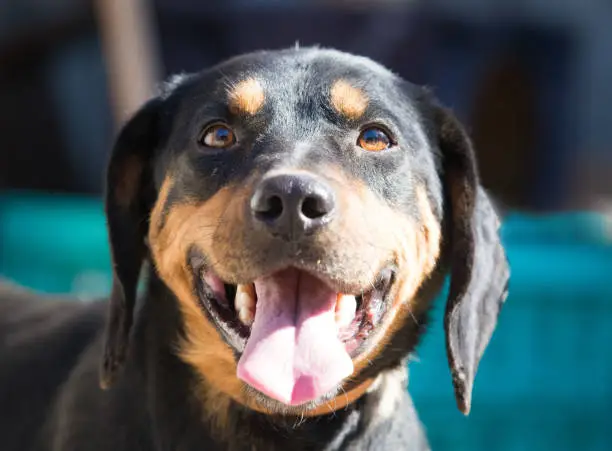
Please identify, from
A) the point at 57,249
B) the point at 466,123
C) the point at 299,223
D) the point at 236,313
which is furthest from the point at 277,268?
the point at 466,123

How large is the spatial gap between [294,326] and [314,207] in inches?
13.6

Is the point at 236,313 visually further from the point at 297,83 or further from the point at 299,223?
the point at 297,83

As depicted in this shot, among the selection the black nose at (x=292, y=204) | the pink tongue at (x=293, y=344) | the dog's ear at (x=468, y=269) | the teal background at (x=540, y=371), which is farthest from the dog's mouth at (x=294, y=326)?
the teal background at (x=540, y=371)

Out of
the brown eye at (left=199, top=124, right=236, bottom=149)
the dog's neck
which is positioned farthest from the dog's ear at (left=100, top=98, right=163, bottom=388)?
the brown eye at (left=199, top=124, right=236, bottom=149)

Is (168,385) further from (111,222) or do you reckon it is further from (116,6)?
(116,6)

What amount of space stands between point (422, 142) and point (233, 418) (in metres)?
1.05

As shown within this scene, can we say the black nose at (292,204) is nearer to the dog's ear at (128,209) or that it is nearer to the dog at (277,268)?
the dog at (277,268)

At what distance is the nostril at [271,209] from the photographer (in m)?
2.07

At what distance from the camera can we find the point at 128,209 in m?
2.75

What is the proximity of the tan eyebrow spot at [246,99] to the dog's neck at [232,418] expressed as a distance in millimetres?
681

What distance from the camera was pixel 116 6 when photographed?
224 inches

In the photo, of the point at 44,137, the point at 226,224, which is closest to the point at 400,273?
the point at 226,224

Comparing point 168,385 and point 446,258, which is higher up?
point 446,258

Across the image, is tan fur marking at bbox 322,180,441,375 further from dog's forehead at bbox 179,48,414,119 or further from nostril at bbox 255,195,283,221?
dog's forehead at bbox 179,48,414,119
